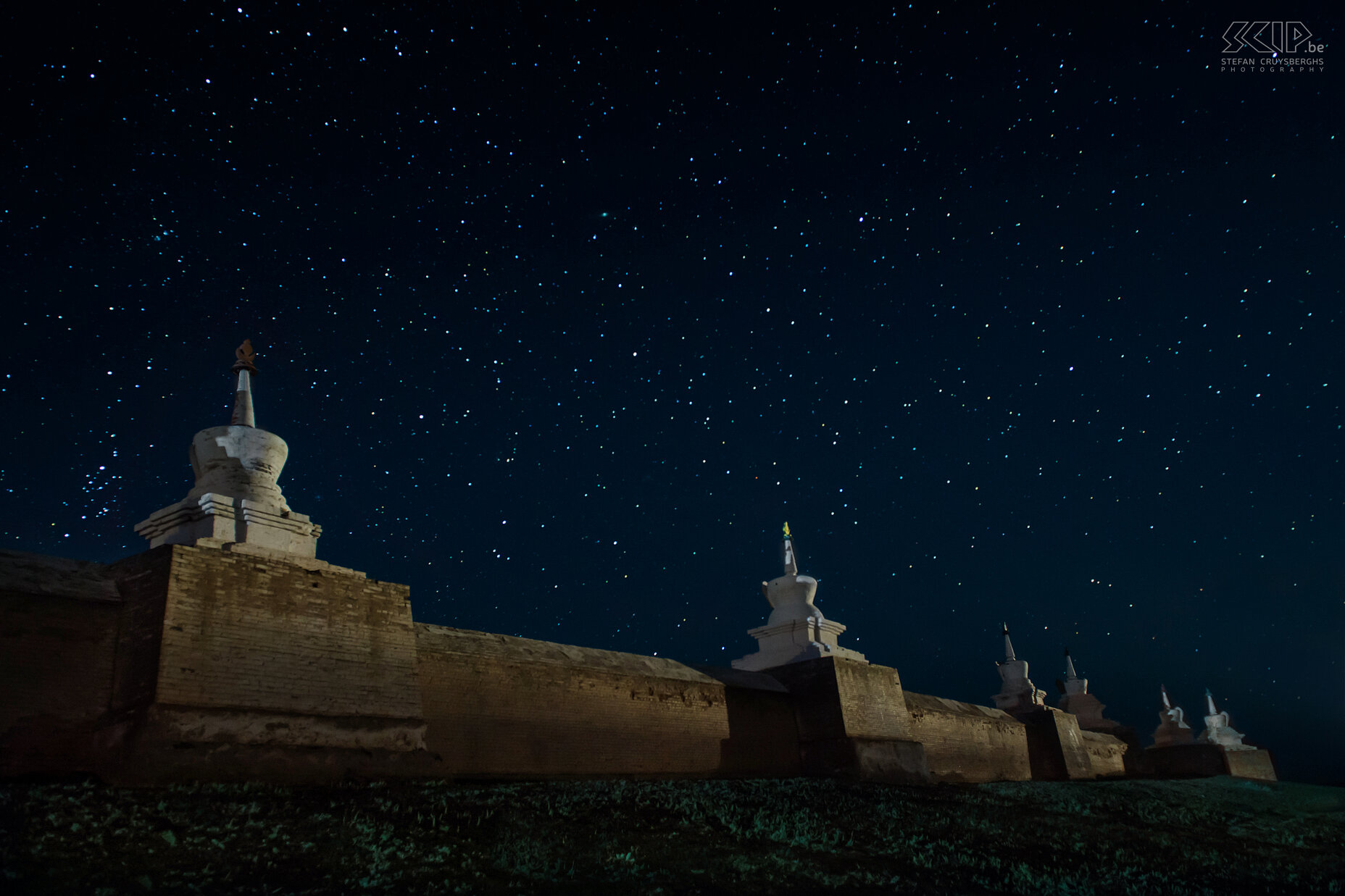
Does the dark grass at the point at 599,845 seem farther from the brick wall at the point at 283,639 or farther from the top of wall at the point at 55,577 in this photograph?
the top of wall at the point at 55,577

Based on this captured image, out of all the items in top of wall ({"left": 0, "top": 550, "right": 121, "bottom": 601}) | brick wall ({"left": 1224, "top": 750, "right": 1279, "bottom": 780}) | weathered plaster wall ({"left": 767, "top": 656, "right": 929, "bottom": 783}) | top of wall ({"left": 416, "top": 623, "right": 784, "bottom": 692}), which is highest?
top of wall ({"left": 0, "top": 550, "right": 121, "bottom": 601})

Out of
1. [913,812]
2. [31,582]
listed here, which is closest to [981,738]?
[913,812]

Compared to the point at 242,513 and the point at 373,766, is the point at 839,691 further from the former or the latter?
the point at 242,513

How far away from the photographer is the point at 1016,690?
1096 inches

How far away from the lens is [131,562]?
30.5ft

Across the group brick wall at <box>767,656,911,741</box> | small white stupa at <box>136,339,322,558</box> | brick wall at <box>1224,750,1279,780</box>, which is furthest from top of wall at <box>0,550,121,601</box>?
brick wall at <box>1224,750,1279,780</box>

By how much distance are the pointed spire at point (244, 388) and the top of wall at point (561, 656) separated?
366 centimetres

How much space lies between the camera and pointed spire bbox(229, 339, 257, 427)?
11.9 meters

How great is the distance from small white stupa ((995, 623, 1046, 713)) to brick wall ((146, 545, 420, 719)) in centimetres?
2236

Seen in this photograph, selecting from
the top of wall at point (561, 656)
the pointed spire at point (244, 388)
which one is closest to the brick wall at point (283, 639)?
the top of wall at point (561, 656)

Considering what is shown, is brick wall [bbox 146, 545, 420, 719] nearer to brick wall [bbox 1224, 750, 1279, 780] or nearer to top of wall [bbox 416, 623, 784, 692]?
top of wall [bbox 416, 623, 784, 692]

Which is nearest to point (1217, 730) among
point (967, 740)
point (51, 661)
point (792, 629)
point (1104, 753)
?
point (1104, 753)

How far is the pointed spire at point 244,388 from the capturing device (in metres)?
11.9

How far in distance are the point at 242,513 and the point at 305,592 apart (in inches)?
60.8
